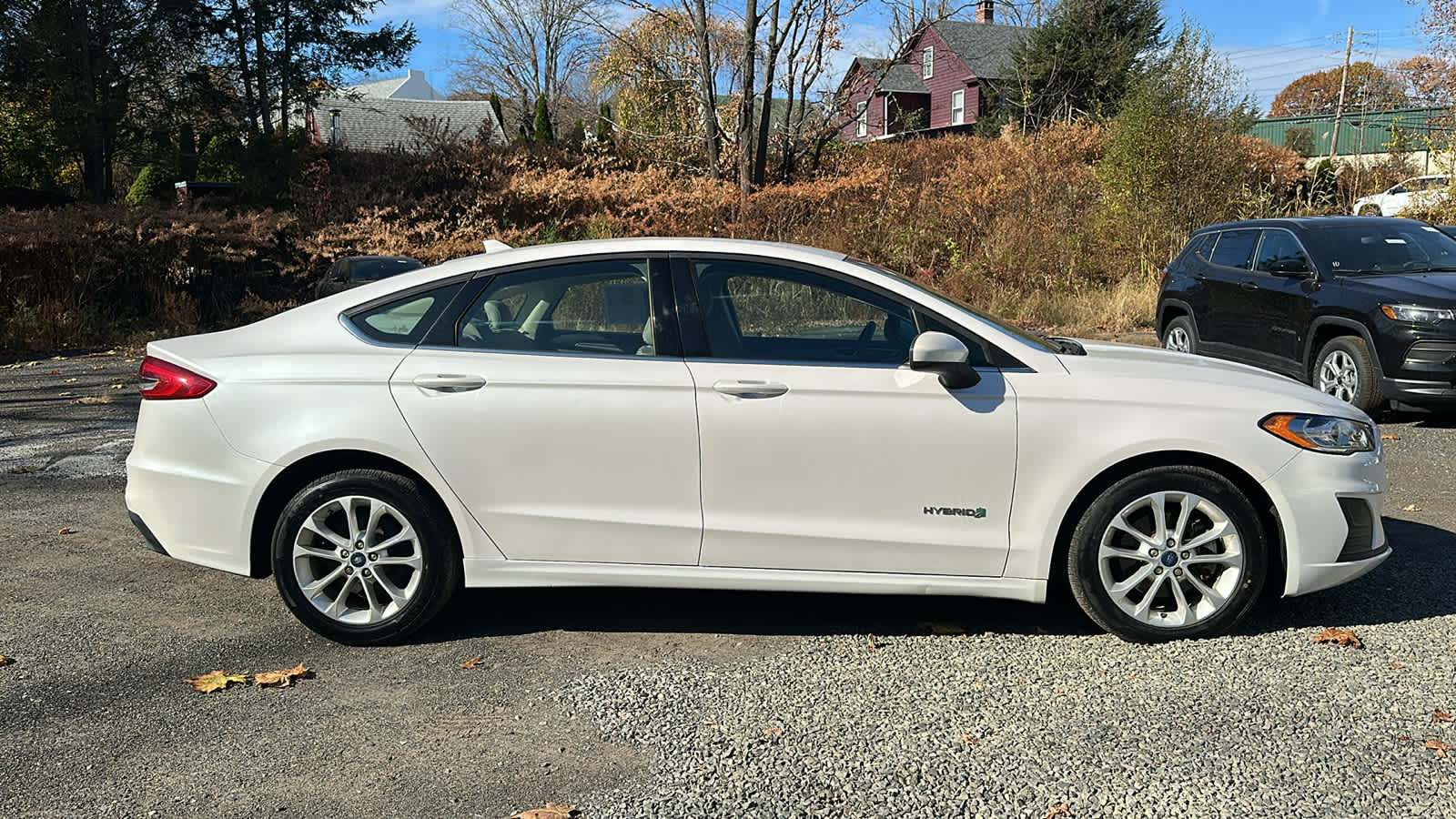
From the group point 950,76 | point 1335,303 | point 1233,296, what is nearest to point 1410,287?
point 1335,303

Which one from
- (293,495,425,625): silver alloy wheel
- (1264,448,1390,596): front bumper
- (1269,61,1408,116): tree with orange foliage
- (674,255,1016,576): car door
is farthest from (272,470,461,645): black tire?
(1269,61,1408,116): tree with orange foliage

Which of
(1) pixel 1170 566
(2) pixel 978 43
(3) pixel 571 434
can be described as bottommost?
(1) pixel 1170 566

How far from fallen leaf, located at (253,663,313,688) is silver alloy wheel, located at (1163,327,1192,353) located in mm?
9881

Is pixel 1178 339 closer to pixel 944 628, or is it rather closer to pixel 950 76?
pixel 944 628

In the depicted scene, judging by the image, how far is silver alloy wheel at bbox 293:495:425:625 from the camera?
4559 millimetres

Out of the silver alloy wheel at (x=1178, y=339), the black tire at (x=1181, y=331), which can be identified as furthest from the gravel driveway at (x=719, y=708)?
the silver alloy wheel at (x=1178, y=339)

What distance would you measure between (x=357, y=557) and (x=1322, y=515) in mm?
3777

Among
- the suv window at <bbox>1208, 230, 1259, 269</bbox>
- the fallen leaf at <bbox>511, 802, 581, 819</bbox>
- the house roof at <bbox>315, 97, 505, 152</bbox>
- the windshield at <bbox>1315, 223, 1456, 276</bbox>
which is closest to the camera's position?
the fallen leaf at <bbox>511, 802, 581, 819</bbox>

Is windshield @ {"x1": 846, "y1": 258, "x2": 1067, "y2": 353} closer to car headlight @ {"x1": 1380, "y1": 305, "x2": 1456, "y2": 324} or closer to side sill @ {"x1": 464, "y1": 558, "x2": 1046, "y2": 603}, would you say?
side sill @ {"x1": 464, "y1": 558, "x2": 1046, "y2": 603}

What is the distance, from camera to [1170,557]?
14.6ft

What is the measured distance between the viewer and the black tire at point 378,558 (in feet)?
14.9

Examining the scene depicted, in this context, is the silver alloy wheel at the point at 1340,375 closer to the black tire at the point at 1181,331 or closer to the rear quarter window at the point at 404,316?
the black tire at the point at 1181,331

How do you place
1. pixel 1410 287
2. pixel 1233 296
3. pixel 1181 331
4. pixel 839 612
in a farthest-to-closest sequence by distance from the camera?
pixel 1181 331, pixel 1233 296, pixel 1410 287, pixel 839 612

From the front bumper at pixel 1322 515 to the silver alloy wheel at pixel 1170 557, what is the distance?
220 mm
